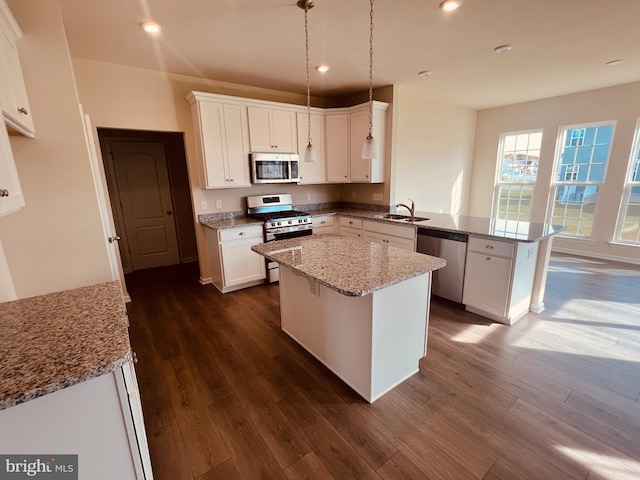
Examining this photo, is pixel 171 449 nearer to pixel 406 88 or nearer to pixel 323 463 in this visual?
pixel 323 463

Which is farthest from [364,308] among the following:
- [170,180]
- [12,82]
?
[170,180]

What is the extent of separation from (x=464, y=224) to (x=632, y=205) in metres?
3.59

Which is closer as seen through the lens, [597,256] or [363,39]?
[363,39]

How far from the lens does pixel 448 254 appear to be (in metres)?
3.24

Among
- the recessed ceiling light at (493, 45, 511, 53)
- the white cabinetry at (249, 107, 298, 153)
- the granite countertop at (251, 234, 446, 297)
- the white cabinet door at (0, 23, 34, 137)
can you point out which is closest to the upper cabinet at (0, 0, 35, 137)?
the white cabinet door at (0, 23, 34, 137)

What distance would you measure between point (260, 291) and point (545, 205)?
556 centimetres

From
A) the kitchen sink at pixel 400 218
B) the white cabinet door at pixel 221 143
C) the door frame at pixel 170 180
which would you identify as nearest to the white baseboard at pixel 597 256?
the kitchen sink at pixel 400 218

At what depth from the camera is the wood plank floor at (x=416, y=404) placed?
1532 millimetres

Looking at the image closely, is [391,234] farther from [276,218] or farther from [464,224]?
[276,218]

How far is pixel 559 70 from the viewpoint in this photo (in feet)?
12.1

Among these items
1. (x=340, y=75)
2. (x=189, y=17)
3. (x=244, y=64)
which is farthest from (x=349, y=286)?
(x=340, y=75)

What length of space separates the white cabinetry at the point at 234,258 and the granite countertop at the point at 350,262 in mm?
1322

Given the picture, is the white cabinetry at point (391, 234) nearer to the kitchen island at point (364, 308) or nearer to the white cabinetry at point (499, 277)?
the white cabinetry at point (499, 277)

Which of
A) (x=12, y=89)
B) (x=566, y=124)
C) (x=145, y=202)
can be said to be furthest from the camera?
(x=566, y=124)
